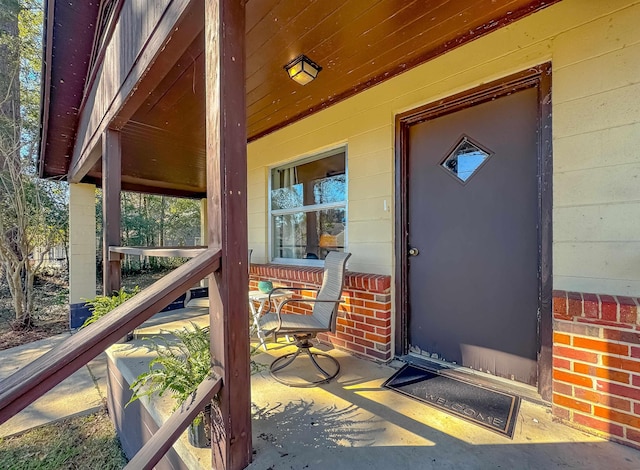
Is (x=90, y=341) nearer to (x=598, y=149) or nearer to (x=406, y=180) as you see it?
(x=406, y=180)

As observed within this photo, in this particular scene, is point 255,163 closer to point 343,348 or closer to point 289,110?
point 289,110

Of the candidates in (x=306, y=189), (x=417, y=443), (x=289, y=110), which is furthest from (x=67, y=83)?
Result: (x=417, y=443)

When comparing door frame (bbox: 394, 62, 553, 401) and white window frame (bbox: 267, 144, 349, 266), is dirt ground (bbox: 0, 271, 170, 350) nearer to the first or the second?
white window frame (bbox: 267, 144, 349, 266)

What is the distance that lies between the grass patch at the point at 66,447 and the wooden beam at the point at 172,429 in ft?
4.48

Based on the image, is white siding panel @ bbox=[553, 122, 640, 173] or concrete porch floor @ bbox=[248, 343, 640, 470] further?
white siding panel @ bbox=[553, 122, 640, 173]

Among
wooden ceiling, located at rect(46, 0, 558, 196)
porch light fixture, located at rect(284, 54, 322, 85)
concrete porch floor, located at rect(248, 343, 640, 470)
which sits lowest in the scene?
concrete porch floor, located at rect(248, 343, 640, 470)

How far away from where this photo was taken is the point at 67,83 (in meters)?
3.31

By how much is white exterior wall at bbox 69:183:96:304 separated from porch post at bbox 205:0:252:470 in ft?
16.6

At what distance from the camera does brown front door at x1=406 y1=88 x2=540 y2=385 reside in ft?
6.47

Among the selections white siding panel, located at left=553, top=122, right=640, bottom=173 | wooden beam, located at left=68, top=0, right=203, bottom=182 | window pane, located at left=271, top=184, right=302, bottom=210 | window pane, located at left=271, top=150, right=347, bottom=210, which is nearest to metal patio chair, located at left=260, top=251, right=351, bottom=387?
window pane, located at left=271, top=150, right=347, bottom=210

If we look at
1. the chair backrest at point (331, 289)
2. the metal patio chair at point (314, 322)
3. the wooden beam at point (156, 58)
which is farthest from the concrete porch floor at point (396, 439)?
the wooden beam at point (156, 58)

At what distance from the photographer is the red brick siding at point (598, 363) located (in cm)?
147

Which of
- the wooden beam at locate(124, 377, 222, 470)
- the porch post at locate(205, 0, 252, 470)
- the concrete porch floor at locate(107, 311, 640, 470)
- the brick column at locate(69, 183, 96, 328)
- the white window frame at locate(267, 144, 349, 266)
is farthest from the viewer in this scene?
the brick column at locate(69, 183, 96, 328)

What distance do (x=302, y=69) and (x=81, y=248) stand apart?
496 cm
